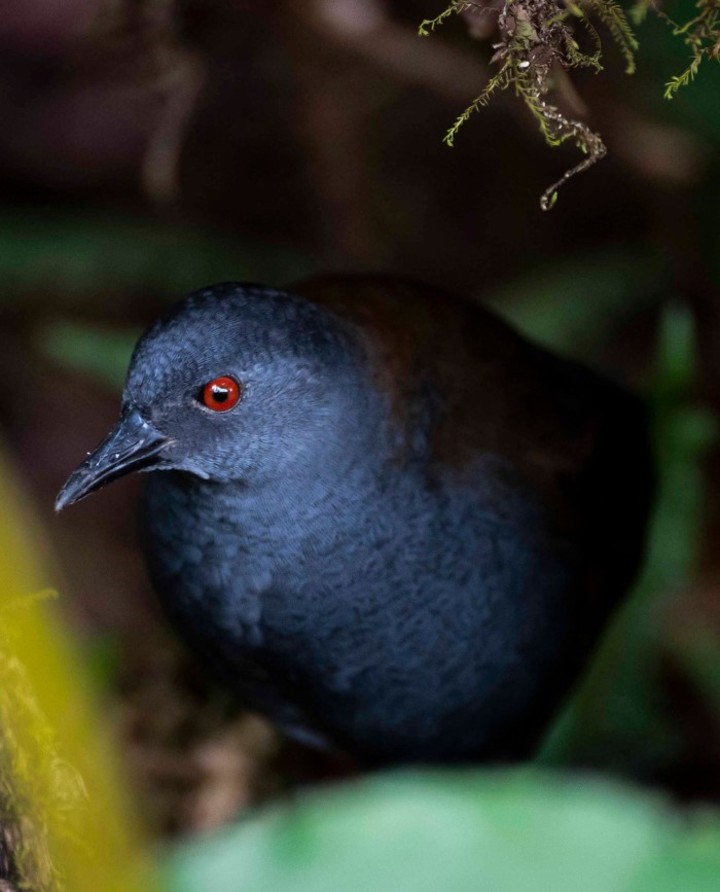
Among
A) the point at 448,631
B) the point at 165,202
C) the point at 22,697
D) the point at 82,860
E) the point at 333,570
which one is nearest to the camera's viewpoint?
the point at 82,860

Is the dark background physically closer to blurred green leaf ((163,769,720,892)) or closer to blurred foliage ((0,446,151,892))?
blurred green leaf ((163,769,720,892))

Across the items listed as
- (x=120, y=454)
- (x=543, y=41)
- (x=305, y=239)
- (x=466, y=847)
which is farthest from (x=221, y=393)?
(x=305, y=239)

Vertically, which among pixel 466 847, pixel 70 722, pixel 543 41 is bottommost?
pixel 466 847

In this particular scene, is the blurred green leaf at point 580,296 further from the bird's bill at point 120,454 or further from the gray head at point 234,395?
the bird's bill at point 120,454

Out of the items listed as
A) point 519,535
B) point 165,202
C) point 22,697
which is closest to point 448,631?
point 519,535

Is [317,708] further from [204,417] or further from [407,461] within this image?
[204,417]

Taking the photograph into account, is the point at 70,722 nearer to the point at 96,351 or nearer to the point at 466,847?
the point at 466,847
